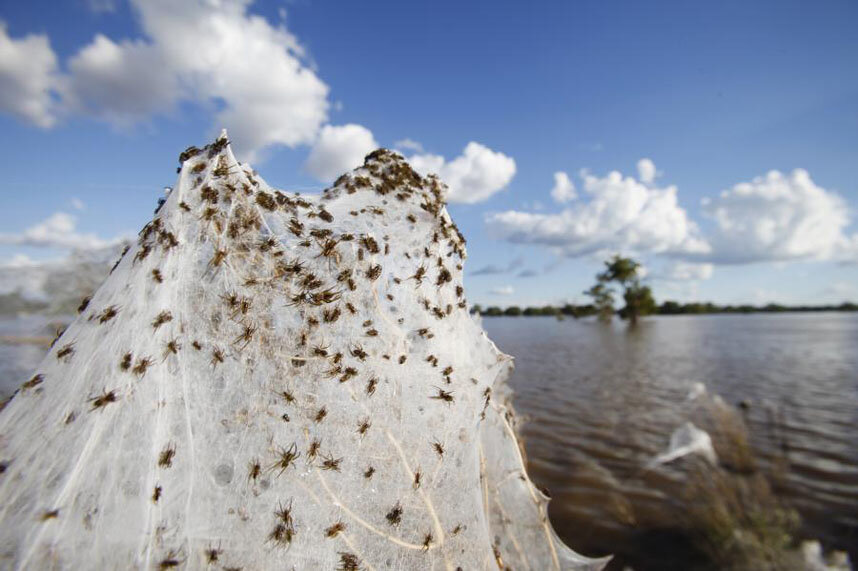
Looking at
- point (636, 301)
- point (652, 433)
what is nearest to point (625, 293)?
point (636, 301)

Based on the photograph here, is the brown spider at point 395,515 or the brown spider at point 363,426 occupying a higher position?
the brown spider at point 363,426

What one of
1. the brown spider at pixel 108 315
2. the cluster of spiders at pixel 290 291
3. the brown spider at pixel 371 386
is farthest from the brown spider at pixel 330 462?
the brown spider at pixel 108 315

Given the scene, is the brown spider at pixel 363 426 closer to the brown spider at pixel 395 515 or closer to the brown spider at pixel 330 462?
the brown spider at pixel 330 462

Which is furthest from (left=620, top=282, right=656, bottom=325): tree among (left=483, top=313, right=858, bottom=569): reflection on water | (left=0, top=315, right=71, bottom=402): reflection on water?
(left=0, top=315, right=71, bottom=402): reflection on water

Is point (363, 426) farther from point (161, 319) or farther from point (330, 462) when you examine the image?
point (161, 319)

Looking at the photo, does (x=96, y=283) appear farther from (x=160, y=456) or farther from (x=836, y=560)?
(x=836, y=560)

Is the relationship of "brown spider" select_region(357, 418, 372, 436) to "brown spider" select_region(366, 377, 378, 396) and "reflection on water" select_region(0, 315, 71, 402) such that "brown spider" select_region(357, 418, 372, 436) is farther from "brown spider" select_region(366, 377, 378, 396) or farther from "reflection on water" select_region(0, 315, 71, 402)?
"reflection on water" select_region(0, 315, 71, 402)

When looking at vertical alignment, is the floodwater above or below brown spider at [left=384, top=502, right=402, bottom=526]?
below

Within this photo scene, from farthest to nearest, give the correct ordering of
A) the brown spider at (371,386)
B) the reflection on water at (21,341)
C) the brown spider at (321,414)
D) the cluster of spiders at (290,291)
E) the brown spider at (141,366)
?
the reflection on water at (21,341)
the brown spider at (371,386)
the brown spider at (321,414)
the cluster of spiders at (290,291)
the brown spider at (141,366)

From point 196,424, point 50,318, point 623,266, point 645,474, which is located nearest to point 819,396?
point 645,474
